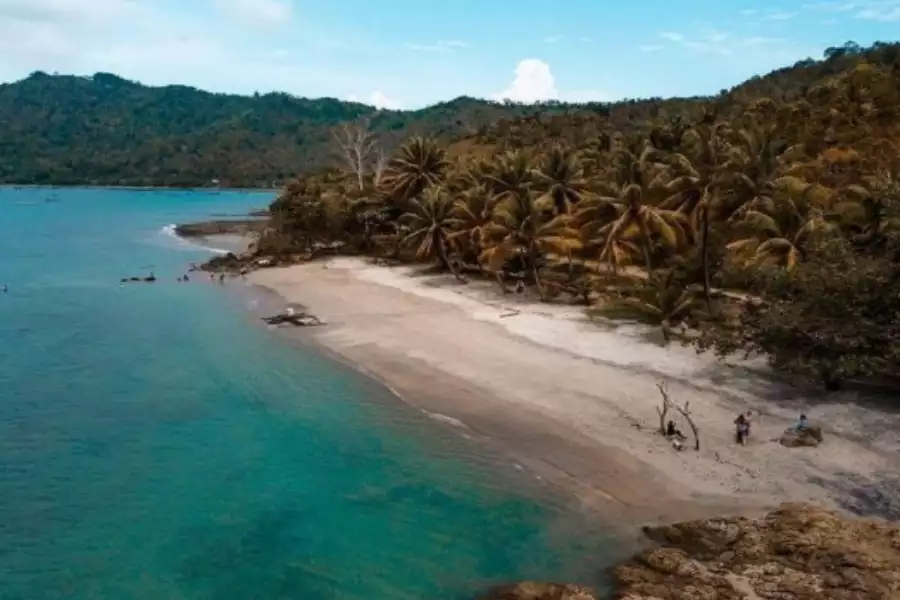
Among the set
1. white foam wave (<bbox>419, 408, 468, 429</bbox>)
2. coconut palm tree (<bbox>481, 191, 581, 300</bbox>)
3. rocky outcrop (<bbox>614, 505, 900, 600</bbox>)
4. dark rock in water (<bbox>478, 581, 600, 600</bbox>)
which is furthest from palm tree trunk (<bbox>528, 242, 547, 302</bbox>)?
dark rock in water (<bbox>478, 581, 600, 600</bbox>)

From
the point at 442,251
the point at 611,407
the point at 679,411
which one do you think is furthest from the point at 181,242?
the point at 679,411

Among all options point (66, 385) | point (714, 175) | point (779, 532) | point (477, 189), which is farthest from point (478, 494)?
point (477, 189)

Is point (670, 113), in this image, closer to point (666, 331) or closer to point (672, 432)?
point (666, 331)

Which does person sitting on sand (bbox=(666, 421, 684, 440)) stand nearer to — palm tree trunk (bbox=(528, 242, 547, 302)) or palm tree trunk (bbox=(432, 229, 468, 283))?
palm tree trunk (bbox=(528, 242, 547, 302))

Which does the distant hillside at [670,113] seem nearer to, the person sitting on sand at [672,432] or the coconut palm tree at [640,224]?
the coconut palm tree at [640,224]

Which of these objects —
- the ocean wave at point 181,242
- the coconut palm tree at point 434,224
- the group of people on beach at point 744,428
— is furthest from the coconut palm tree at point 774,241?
the ocean wave at point 181,242
